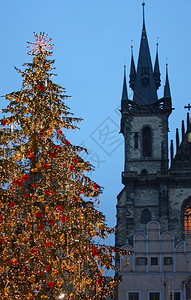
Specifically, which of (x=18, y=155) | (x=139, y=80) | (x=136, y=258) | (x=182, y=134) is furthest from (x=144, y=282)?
(x=139, y=80)

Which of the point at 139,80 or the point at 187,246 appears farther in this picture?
the point at 139,80

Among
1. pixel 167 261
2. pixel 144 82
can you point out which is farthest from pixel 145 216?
pixel 167 261

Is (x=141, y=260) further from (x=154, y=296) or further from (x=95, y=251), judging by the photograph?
(x=95, y=251)

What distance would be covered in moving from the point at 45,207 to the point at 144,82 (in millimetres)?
39478

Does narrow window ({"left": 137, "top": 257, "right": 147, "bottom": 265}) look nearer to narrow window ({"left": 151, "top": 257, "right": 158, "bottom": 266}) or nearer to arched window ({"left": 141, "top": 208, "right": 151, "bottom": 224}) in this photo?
narrow window ({"left": 151, "top": 257, "right": 158, "bottom": 266})

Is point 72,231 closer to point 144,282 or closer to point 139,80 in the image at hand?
point 144,282

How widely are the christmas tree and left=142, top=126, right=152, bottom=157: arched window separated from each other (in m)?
33.5

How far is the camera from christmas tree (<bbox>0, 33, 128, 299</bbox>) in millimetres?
10602

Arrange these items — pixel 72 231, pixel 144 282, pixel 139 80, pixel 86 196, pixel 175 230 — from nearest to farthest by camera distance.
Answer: pixel 72 231
pixel 86 196
pixel 144 282
pixel 175 230
pixel 139 80

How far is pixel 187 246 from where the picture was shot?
1071 inches

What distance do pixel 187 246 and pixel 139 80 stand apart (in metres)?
25.5

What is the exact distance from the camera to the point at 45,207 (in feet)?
36.3

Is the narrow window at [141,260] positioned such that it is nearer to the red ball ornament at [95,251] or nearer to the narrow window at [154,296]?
the narrow window at [154,296]

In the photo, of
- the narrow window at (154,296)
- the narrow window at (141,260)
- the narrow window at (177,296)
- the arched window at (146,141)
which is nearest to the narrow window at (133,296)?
the narrow window at (154,296)
